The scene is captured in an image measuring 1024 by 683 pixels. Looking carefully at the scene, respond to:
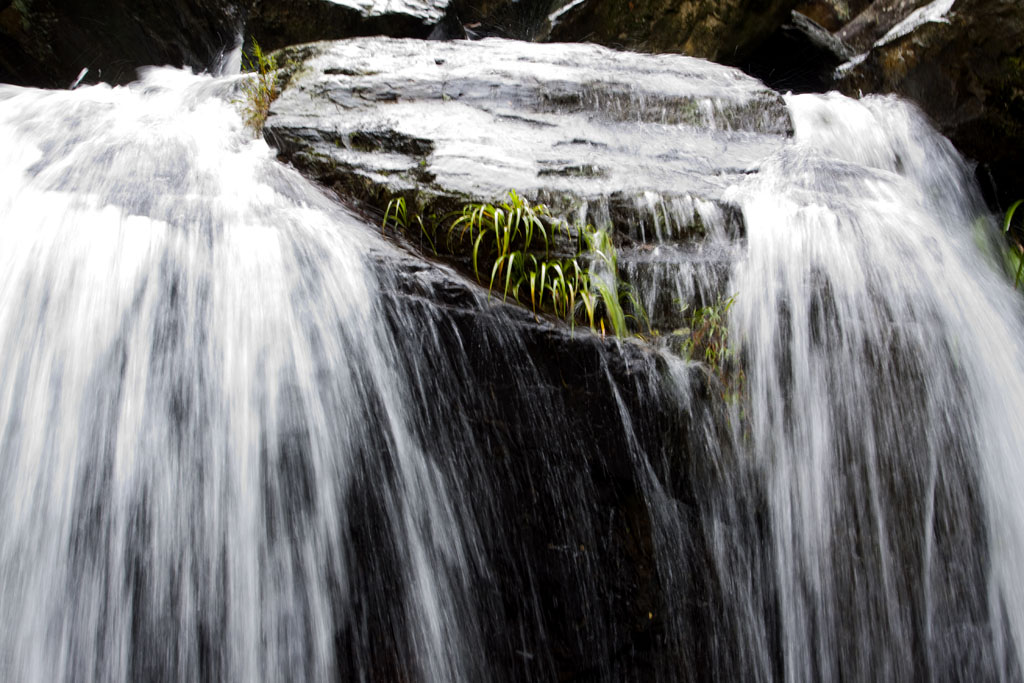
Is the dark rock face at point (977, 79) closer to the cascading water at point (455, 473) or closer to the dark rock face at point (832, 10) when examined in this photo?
the cascading water at point (455, 473)

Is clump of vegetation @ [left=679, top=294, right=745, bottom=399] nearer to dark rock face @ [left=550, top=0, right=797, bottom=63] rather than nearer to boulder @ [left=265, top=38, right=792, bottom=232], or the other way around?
boulder @ [left=265, top=38, right=792, bottom=232]

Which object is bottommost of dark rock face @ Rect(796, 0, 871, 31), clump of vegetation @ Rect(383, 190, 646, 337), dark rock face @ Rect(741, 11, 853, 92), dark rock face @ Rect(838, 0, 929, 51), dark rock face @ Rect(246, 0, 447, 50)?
clump of vegetation @ Rect(383, 190, 646, 337)

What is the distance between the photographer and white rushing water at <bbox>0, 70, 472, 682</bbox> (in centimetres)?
221

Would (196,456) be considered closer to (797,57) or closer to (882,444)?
(882,444)

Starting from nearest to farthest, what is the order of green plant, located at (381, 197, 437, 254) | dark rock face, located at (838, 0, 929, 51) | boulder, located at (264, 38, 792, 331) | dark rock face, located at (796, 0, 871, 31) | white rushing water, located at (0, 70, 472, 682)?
white rushing water, located at (0, 70, 472, 682) → green plant, located at (381, 197, 437, 254) → boulder, located at (264, 38, 792, 331) → dark rock face, located at (838, 0, 929, 51) → dark rock face, located at (796, 0, 871, 31)

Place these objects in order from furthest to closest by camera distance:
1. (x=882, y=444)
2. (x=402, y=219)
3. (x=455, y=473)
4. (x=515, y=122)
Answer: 1. (x=515, y=122)
2. (x=402, y=219)
3. (x=882, y=444)
4. (x=455, y=473)

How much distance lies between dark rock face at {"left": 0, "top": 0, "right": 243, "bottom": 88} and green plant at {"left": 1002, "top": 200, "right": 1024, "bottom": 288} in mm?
7399

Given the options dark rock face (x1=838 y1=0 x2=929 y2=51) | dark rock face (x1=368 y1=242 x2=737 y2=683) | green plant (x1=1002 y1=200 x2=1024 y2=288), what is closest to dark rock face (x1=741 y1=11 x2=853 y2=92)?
Answer: dark rock face (x1=838 y1=0 x2=929 y2=51)

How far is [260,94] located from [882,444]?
4.29 m

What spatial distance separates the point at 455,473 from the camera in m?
2.51

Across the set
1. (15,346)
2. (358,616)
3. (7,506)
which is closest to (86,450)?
(7,506)

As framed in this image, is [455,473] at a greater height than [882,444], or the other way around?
[882,444]

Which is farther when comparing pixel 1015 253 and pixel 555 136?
pixel 555 136

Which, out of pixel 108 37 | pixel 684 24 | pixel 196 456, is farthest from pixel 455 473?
pixel 108 37
